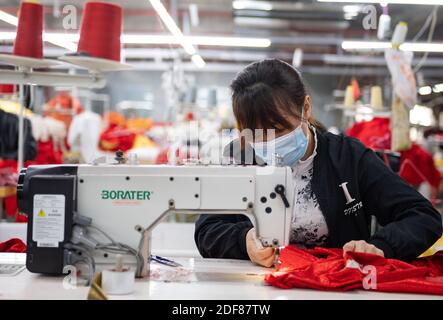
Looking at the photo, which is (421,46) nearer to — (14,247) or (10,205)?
(10,205)

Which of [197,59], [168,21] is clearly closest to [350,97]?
[197,59]

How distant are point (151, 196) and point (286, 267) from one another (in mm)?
432

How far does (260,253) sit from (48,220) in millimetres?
651

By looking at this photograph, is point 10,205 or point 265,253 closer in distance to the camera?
point 265,253

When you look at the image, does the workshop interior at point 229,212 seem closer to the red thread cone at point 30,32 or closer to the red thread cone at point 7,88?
the red thread cone at point 30,32

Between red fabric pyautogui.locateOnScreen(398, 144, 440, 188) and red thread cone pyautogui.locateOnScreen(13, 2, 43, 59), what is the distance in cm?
298

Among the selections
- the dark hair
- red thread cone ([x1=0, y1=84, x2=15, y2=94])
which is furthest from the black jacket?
red thread cone ([x1=0, y1=84, x2=15, y2=94])

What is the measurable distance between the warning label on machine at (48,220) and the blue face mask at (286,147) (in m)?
0.64

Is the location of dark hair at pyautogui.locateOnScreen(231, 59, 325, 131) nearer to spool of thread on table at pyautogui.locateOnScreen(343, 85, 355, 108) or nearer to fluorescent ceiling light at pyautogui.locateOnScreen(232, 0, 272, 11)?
spool of thread on table at pyautogui.locateOnScreen(343, 85, 355, 108)

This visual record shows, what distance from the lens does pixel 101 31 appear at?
1982mm

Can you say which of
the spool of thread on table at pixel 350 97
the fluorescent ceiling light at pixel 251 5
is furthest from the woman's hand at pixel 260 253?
the fluorescent ceiling light at pixel 251 5

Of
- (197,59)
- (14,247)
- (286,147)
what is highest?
(197,59)
